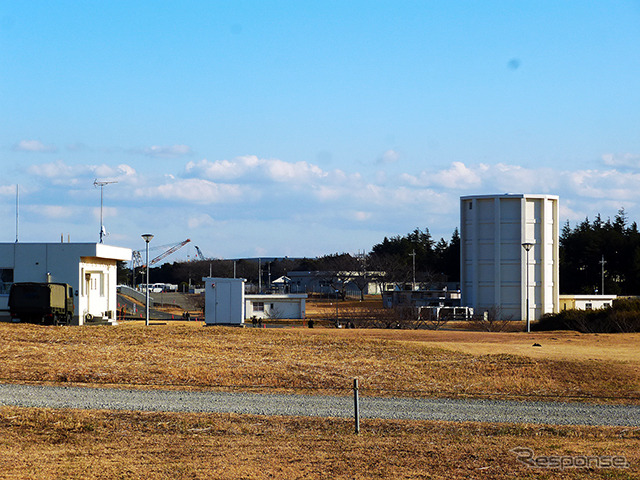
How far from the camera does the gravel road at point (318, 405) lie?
1370cm

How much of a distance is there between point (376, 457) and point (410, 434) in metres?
2.05

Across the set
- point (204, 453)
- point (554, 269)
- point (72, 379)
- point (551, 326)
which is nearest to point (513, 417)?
point (204, 453)

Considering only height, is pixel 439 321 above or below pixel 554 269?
below

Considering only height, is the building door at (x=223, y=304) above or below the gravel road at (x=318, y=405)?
above

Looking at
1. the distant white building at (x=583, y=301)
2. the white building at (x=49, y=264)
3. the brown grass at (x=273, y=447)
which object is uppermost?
the white building at (x=49, y=264)

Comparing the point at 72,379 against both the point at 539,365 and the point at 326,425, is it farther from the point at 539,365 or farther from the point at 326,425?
the point at 539,365

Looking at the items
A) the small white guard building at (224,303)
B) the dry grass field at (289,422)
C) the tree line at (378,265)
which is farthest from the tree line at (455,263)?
the dry grass field at (289,422)

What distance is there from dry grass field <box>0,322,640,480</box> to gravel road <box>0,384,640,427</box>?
808 mm

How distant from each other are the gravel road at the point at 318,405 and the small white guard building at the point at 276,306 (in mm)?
42539

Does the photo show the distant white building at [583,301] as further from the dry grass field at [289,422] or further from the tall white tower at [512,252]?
the dry grass field at [289,422]

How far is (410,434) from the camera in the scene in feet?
38.0

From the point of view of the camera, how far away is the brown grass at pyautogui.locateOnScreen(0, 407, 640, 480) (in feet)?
29.1

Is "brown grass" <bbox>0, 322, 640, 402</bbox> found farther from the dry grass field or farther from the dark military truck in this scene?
the dark military truck

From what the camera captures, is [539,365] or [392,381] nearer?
[392,381]
